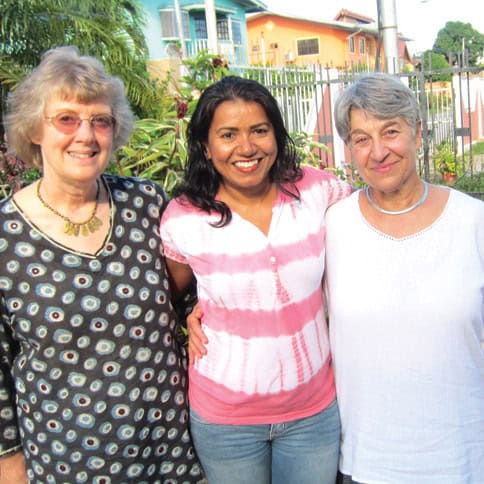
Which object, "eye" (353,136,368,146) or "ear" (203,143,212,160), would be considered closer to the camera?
"eye" (353,136,368,146)

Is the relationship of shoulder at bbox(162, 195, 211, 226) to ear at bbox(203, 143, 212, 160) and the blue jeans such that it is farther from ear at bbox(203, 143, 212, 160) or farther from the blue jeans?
the blue jeans

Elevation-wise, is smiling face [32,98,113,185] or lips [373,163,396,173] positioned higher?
smiling face [32,98,113,185]

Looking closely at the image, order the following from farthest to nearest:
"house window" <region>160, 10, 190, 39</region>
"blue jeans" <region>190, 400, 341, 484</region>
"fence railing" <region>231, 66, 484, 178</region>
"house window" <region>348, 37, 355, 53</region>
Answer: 1. "house window" <region>348, 37, 355, 53</region>
2. "house window" <region>160, 10, 190, 39</region>
3. "fence railing" <region>231, 66, 484, 178</region>
4. "blue jeans" <region>190, 400, 341, 484</region>

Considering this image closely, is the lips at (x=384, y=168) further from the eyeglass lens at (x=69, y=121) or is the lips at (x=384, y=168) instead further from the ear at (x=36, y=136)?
the ear at (x=36, y=136)

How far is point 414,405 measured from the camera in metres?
1.83

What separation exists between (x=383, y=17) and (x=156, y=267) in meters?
5.31

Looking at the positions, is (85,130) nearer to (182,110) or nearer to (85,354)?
(85,354)

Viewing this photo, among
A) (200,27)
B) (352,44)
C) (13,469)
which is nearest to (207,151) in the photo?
(13,469)

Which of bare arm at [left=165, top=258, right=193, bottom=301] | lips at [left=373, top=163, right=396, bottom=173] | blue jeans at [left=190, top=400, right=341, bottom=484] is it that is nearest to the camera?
lips at [left=373, top=163, right=396, bottom=173]

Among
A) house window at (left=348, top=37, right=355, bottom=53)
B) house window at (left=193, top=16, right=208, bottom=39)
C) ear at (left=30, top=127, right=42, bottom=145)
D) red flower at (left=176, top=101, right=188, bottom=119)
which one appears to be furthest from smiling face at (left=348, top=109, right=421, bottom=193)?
house window at (left=348, top=37, right=355, bottom=53)

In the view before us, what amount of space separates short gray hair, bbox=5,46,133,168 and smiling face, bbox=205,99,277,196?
391 mm

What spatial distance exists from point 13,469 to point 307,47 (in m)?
38.9

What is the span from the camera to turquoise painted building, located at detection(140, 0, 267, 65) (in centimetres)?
2422

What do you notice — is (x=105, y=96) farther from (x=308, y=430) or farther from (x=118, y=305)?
(x=308, y=430)
